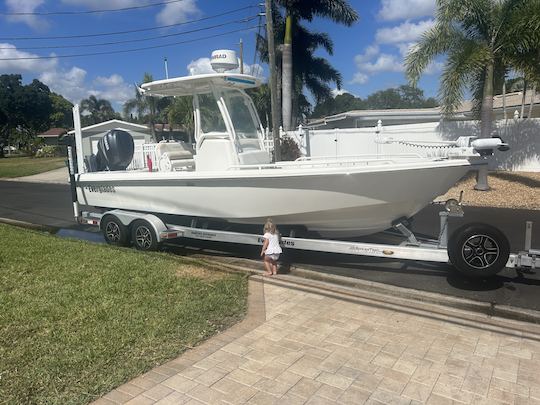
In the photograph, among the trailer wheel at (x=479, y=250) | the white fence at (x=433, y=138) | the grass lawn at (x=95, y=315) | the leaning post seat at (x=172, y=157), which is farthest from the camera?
the white fence at (x=433, y=138)

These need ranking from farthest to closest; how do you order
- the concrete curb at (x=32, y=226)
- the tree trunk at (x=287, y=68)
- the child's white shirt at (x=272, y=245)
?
the tree trunk at (x=287, y=68) → the concrete curb at (x=32, y=226) → the child's white shirt at (x=272, y=245)

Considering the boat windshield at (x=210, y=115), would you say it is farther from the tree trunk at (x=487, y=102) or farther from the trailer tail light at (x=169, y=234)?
the tree trunk at (x=487, y=102)

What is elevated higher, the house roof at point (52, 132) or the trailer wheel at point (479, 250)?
the house roof at point (52, 132)

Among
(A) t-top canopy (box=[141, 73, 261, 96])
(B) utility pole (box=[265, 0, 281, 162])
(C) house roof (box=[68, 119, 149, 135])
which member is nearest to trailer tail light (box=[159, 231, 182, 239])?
(A) t-top canopy (box=[141, 73, 261, 96])

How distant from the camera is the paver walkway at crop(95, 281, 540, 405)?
3.38m

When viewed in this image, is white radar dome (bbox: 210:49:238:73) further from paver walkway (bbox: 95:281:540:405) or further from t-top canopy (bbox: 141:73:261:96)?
paver walkway (bbox: 95:281:540:405)

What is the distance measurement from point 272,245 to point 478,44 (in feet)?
35.1

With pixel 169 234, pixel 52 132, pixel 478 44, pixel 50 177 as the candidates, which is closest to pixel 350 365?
pixel 169 234

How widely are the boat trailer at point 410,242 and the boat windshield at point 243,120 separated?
4.86 feet

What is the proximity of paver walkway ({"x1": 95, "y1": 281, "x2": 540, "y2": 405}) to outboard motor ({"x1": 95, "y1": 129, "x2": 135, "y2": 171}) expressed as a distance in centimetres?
512

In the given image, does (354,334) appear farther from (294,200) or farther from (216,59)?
(216,59)

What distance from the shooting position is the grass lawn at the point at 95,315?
11.9 feet

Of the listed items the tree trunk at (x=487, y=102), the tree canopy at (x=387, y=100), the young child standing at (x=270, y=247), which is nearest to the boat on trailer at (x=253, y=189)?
the young child standing at (x=270, y=247)

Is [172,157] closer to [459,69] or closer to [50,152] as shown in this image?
[459,69]
